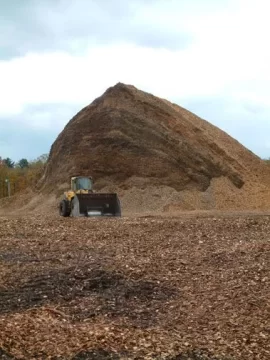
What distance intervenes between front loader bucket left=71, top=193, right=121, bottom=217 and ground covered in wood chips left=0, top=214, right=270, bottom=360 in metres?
7.05

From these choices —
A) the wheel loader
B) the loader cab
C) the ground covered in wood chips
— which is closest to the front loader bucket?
the wheel loader

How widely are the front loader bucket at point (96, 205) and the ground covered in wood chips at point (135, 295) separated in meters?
7.05

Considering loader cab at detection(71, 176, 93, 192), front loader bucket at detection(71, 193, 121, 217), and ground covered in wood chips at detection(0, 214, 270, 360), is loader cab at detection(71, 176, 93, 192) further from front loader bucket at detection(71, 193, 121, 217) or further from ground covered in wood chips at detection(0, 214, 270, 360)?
ground covered in wood chips at detection(0, 214, 270, 360)

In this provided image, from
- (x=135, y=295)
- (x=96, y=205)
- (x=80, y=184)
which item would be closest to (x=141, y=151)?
(x=80, y=184)

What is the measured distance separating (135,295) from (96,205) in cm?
1323

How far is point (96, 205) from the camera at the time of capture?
22875mm

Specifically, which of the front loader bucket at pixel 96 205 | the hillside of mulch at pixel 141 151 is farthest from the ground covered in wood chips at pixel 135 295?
the hillside of mulch at pixel 141 151

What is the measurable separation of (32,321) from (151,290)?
246 cm

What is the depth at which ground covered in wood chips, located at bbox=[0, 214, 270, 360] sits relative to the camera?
23.7ft

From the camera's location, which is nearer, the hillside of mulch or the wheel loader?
the wheel loader

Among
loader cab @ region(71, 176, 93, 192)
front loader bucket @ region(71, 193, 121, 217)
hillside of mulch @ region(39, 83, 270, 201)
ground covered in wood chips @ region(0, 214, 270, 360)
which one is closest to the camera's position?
ground covered in wood chips @ region(0, 214, 270, 360)

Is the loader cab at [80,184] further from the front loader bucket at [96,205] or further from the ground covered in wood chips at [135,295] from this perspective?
the ground covered in wood chips at [135,295]

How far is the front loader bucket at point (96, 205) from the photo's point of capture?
74.6 ft

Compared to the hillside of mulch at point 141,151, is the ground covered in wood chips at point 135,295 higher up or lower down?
lower down
